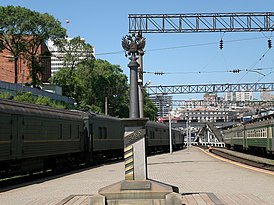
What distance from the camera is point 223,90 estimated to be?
5566 cm

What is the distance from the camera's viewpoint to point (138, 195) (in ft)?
33.6

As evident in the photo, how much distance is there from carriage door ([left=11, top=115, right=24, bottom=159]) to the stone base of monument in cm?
657

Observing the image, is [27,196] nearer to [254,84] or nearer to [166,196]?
[166,196]

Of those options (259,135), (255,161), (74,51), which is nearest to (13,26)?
(74,51)

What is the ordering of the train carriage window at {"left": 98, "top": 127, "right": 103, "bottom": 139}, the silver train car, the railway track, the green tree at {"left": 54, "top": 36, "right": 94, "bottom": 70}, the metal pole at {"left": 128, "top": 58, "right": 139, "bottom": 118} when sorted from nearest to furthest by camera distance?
the metal pole at {"left": 128, "top": 58, "right": 139, "bottom": 118}, the railway track, the train carriage window at {"left": 98, "top": 127, "right": 103, "bottom": 139}, the silver train car, the green tree at {"left": 54, "top": 36, "right": 94, "bottom": 70}

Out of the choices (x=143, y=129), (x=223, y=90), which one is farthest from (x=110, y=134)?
Result: (x=223, y=90)

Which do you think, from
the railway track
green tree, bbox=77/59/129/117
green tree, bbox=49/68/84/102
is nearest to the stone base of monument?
the railway track

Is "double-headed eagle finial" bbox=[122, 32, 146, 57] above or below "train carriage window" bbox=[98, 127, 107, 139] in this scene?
above

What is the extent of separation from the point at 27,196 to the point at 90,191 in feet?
6.50

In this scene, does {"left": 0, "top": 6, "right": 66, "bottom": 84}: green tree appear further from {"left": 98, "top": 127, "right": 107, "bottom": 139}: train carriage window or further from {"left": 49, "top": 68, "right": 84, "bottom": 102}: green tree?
{"left": 98, "top": 127, "right": 107, "bottom": 139}: train carriage window

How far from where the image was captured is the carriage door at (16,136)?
52.4 ft

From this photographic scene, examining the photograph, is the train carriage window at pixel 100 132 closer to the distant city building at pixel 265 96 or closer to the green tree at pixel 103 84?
the green tree at pixel 103 84

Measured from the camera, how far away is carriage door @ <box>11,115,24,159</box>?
52.4ft

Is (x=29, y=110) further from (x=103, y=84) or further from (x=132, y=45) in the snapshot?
(x=103, y=84)
